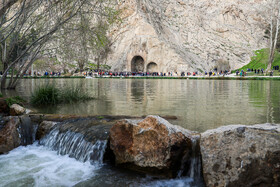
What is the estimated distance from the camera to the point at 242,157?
12.4 feet

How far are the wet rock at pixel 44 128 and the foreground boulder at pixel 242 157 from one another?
463 cm

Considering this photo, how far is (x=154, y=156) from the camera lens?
447 centimetres

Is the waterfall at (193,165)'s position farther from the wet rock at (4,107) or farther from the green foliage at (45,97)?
the green foliage at (45,97)

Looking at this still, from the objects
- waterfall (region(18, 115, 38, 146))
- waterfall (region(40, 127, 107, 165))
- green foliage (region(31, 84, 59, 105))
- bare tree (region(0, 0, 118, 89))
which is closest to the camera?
waterfall (region(40, 127, 107, 165))

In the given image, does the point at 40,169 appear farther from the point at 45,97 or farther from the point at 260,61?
the point at 260,61

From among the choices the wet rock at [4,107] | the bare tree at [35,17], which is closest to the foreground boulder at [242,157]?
the wet rock at [4,107]

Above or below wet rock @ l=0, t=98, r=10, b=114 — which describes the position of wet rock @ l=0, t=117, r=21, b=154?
below

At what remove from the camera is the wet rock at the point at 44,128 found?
6.86 m

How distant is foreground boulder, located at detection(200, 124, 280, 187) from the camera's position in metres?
3.58

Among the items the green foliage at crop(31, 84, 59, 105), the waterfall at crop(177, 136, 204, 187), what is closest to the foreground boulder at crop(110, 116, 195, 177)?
the waterfall at crop(177, 136, 204, 187)

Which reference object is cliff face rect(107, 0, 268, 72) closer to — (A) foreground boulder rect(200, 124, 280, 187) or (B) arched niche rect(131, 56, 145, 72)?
(B) arched niche rect(131, 56, 145, 72)

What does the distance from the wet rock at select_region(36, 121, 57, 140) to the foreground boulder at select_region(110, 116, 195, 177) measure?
2944 mm

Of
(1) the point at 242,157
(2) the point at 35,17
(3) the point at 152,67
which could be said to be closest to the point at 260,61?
(3) the point at 152,67

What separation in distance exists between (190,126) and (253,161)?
3.50 m
